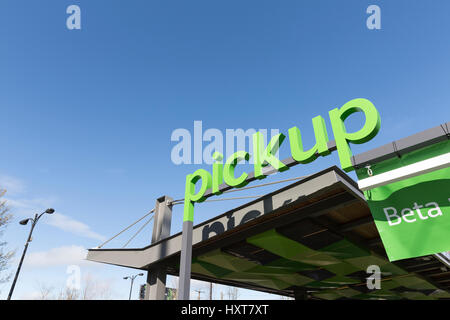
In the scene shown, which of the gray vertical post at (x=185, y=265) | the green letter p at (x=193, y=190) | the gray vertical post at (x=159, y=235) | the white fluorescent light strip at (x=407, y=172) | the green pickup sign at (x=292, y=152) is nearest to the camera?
the white fluorescent light strip at (x=407, y=172)

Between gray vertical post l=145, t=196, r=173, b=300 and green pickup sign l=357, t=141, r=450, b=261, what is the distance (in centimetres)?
712

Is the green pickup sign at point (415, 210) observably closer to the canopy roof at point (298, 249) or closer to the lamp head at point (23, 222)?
the canopy roof at point (298, 249)

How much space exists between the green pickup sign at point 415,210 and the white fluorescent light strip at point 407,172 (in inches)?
4.7

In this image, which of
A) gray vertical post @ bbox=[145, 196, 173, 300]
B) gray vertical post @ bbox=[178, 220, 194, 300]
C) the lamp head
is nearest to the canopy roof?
gray vertical post @ bbox=[145, 196, 173, 300]

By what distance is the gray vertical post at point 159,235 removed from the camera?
10086 mm

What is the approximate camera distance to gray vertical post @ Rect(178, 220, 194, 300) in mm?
6716

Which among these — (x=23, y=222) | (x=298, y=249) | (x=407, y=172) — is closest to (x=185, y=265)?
(x=298, y=249)

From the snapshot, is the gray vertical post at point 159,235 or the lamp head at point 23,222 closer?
the gray vertical post at point 159,235

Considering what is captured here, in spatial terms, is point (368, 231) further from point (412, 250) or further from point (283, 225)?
point (412, 250)

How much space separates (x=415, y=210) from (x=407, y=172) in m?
0.62

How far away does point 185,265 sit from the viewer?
7047 mm

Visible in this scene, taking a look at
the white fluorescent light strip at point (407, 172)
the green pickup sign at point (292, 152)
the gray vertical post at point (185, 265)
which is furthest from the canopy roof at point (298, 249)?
the gray vertical post at point (185, 265)

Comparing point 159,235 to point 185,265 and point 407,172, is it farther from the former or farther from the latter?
point 407,172

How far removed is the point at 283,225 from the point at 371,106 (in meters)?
3.70
